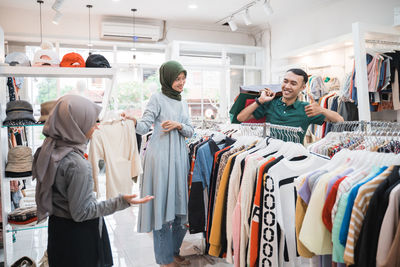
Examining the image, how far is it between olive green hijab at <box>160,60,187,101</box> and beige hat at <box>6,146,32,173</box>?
1.09 meters

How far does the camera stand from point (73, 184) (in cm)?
141

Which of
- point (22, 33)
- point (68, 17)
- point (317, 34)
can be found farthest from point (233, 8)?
point (22, 33)

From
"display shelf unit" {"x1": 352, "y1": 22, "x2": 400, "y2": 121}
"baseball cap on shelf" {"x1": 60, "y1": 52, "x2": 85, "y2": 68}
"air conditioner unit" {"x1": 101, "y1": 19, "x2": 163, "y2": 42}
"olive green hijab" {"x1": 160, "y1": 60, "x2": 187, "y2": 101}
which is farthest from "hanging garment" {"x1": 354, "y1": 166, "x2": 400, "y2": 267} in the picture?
"air conditioner unit" {"x1": 101, "y1": 19, "x2": 163, "y2": 42}

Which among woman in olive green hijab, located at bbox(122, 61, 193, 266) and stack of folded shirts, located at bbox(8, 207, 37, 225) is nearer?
stack of folded shirts, located at bbox(8, 207, 37, 225)

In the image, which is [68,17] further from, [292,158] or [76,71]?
[292,158]

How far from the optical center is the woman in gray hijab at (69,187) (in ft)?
4.66

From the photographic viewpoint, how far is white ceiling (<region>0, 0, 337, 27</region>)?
5.55 meters

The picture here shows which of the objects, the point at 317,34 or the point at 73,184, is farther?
the point at 317,34

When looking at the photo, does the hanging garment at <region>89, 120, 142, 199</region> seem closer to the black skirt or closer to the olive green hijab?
the olive green hijab

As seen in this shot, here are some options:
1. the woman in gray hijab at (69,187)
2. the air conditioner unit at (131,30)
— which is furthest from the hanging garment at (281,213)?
the air conditioner unit at (131,30)

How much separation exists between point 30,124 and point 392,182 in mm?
2121

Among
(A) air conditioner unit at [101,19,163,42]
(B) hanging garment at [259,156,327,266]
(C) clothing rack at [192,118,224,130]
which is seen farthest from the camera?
(A) air conditioner unit at [101,19,163,42]

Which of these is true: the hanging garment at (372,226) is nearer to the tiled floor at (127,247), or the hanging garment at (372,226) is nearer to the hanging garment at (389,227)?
the hanging garment at (389,227)

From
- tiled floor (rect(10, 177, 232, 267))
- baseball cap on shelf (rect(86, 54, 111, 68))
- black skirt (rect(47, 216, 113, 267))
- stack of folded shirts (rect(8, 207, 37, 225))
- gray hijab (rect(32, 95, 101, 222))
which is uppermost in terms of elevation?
baseball cap on shelf (rect(86, 54, 111, 68))
